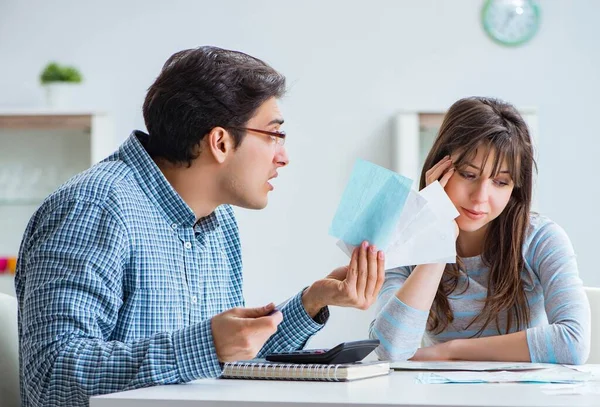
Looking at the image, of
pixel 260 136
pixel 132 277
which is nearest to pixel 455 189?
pixel 260 136

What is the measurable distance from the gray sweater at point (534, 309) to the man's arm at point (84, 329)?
0.79m

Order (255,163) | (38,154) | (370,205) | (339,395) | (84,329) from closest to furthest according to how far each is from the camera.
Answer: (339,395), (84,329), (370,205), (255,163), (38,154)

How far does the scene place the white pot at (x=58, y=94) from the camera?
4.45 meters

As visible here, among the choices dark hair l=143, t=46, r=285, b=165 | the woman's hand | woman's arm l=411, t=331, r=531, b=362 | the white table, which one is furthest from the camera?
the woman's hand

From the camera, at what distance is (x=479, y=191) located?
7.45ft

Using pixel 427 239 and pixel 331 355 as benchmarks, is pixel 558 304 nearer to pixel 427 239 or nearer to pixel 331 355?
pixel 427 239

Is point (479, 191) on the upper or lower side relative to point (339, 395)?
upper

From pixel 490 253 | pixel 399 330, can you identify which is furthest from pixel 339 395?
pixel 490 253

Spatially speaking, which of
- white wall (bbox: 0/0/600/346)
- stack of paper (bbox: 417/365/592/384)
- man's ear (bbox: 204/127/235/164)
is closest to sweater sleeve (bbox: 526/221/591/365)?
stack of paper (bbox: 417/365/592/384)

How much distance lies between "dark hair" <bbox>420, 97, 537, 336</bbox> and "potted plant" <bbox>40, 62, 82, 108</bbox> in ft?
8.48

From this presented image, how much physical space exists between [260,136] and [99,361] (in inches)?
25.8

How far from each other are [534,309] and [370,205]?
946 millimetres

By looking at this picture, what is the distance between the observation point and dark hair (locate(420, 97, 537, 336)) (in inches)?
90.7

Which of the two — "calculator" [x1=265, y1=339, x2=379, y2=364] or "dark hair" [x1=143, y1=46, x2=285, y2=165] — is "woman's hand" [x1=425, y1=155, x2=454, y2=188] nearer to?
"dark hair" [x1=143, y1=46, x2=285, y2=165]
